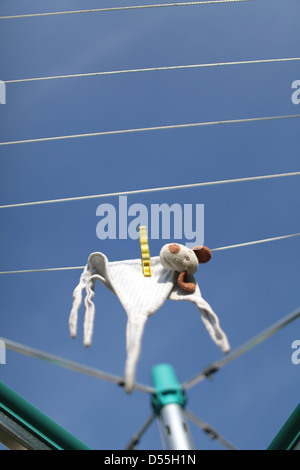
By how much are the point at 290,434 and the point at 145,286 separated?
2.64 feet

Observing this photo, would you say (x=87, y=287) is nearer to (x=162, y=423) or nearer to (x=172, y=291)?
(x=172, y=291)

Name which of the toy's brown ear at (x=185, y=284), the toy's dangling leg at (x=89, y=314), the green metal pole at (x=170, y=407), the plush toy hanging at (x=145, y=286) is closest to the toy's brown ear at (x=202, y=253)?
the plush toy hanging at (x=145, y=286)

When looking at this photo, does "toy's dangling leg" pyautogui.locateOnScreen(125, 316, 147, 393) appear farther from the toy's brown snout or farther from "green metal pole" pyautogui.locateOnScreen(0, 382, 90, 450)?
"green metal pole" pyautogui.locateOnScreen(0, 382, 90, 450)

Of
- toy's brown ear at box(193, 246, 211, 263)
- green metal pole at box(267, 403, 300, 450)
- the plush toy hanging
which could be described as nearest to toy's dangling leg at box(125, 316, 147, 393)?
the plush toy hanging

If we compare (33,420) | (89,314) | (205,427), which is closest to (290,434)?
(205,427)

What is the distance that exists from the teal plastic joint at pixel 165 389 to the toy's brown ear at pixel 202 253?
2.74 feet

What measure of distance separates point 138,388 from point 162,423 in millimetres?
103

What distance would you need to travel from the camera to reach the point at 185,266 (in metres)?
1.72

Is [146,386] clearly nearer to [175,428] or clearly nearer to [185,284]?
[175,428]

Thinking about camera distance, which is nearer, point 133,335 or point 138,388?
point 138,388

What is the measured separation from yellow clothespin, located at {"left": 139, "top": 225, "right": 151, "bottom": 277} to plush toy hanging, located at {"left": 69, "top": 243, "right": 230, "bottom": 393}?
2 centimetres

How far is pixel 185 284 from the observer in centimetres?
166
